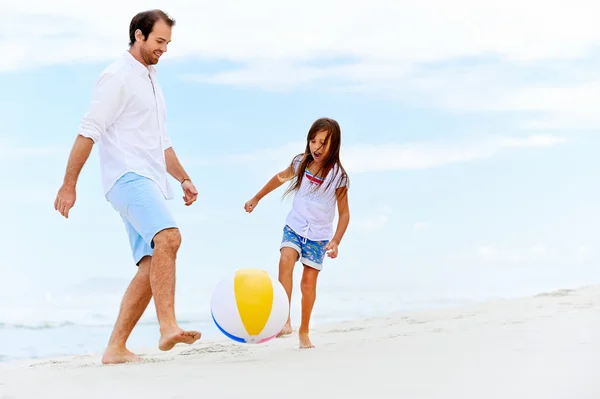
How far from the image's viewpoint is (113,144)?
5559 mm

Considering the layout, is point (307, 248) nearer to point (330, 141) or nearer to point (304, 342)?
point (304, 342)

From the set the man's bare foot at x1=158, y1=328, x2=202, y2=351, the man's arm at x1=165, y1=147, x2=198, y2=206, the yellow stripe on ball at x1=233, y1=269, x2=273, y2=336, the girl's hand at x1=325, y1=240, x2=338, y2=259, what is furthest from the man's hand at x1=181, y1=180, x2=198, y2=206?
the man's bare foot at x1=158, y1=328, x2=202, y2=351

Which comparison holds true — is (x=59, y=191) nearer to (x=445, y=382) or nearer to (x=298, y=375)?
(x=298, y=375)

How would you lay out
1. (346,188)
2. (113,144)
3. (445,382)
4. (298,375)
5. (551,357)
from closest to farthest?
(445,382) → (298,375) → (551,357) → (113,144) → (346,188)

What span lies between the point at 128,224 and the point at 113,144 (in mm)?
613

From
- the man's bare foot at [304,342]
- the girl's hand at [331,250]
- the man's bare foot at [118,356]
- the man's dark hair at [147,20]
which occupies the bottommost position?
the man's bare foot at [304,342]

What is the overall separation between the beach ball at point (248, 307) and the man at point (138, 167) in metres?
0.36

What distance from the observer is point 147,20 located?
5.66m

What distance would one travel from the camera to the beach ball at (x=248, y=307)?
17.9 feet

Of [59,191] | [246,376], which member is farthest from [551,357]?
[59,191]

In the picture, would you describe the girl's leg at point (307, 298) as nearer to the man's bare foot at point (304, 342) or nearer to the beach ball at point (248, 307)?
the man's bare foot at point (304, 342)

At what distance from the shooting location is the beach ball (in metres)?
5.44

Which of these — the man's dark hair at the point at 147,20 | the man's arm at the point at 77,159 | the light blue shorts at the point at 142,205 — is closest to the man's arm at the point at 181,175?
the light blue shorts at the point at 142,205

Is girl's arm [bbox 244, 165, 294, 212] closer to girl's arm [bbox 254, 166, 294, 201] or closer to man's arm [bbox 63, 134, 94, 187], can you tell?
girl's arm [bbox 254, 166, 294, 201]
